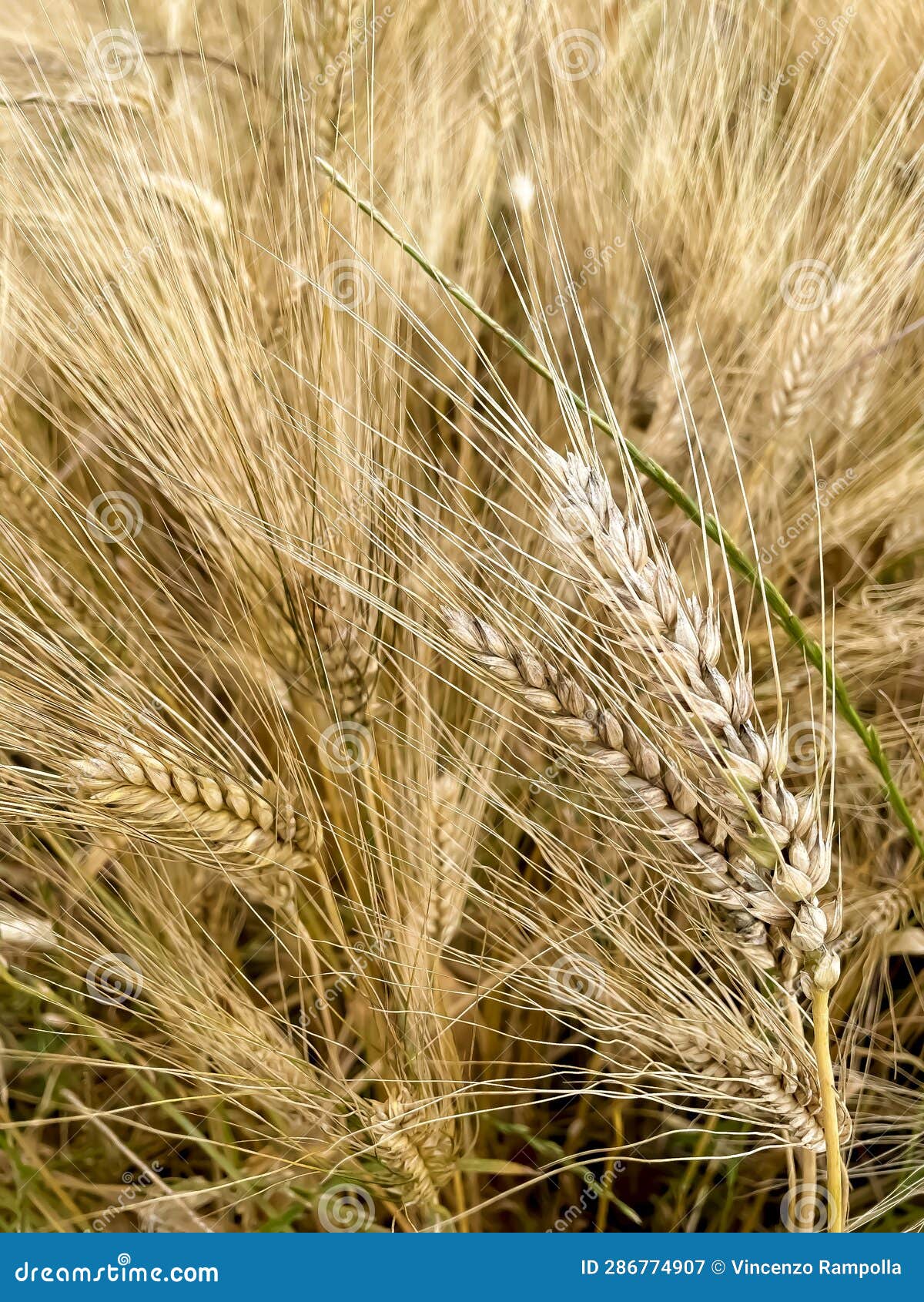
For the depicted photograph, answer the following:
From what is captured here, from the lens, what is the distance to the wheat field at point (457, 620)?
525 mm

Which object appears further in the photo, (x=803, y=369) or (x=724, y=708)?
(x=803, y=369)

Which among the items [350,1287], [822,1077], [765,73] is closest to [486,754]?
[822,1077]

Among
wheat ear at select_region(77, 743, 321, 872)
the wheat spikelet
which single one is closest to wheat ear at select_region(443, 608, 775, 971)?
wheat ear at select_region(77, 743, 321, 872)

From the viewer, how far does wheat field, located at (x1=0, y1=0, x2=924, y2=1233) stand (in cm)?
53

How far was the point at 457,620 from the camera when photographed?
470mm

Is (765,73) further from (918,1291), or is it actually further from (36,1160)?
(36,1160)

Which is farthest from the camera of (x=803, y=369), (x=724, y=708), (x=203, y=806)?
(x=803, y=369)

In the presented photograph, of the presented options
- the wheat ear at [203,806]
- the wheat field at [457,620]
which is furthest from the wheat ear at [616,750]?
the wheat ear at [203,806]

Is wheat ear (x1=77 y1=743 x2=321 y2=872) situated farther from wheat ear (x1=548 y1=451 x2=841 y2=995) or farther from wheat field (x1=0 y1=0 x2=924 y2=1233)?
wheat ear (x1=548 y1=451 x2=841 y2=995)

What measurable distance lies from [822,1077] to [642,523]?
33 centimetres

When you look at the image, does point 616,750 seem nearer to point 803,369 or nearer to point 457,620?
point 457,620

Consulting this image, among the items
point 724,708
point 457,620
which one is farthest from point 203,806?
point 724,708

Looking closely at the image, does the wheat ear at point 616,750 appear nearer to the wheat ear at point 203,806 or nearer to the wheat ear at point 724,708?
the wheat ear at point 724,708

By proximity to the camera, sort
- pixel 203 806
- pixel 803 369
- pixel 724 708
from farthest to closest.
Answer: pixel 803 369
pixel 203 806
pixel 724 708
